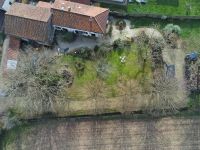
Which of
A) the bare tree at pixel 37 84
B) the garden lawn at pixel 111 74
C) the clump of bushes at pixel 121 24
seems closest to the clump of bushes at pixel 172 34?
the garden lawn at pixel 111 74

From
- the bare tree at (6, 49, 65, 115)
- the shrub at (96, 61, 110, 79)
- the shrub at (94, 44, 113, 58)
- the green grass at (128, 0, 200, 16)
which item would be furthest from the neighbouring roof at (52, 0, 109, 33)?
the bare tree at (6, 49, 65, 115)

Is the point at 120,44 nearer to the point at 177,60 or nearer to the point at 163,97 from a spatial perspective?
the point at 177,60

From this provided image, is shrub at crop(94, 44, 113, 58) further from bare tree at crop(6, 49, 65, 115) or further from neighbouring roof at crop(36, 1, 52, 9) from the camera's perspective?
neighbouring roof at crop(36, 1, 52, 9)

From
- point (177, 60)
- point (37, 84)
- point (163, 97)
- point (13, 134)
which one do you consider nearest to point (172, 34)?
point (177, 60)

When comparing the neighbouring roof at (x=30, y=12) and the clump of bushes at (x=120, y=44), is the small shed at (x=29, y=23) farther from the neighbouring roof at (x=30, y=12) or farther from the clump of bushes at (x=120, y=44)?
the clump of bushes at (x=120, y=44)

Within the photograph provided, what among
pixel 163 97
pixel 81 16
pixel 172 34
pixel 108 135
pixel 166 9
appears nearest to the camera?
pixel 163 97

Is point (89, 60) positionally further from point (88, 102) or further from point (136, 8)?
point (136, 8)

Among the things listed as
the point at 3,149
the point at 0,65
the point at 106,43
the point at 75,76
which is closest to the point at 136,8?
the point at 106,43

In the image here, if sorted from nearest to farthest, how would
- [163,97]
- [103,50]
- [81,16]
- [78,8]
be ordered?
[163,97] → [81,16] → [78,8] → [103,50]
